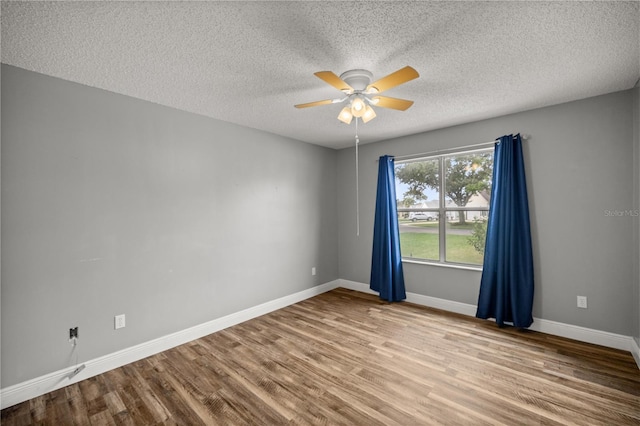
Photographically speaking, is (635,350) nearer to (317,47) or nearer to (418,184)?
(418,184)

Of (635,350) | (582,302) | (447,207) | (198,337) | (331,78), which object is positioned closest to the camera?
(331,78)

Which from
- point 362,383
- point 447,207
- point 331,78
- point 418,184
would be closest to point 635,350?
point 447,207

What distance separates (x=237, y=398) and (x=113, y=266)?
1633 mm

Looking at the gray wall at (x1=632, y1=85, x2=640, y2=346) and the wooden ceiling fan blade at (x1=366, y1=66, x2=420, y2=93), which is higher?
the wooden ceiling fan blade at (x1=366, y1=66, x2=420, y2=93)

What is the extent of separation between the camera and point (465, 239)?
12.7 ft

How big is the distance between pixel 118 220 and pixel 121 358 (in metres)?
1.27

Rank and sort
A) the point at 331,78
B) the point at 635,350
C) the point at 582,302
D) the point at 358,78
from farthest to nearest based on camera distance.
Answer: the point at 582,302, the point at 635,350, the point at 358,78, the point at 331,78

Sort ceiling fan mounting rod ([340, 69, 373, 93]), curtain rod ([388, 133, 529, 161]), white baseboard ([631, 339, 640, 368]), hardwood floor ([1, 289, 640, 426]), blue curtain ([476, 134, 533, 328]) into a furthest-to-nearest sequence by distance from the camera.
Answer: curtain rod ([388, 133, 529, 161]), blue curtain ([476, 134, 533, 328]), white baseboard ([631, 339, 640, 368]), ceiling fan mounting rod ([340, 69, 373, 93]), hardwood floor ([1, 289, 640, 426])

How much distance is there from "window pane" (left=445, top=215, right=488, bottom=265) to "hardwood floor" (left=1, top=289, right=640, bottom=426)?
961 mm

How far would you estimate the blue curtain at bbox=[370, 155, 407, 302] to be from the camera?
13.8 feet

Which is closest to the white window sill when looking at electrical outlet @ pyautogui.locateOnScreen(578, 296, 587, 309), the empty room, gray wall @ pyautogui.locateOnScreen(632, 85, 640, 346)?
the empty room

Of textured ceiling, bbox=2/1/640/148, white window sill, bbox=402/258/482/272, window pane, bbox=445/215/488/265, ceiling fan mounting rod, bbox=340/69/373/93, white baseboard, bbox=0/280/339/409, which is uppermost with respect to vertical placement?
textured ceiling, bbox=2/1/640/148

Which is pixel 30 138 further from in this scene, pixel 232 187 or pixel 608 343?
pixel 608 343

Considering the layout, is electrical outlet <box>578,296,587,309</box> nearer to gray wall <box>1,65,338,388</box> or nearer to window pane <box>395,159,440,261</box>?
window pane <box>395,159,440,261</box>
